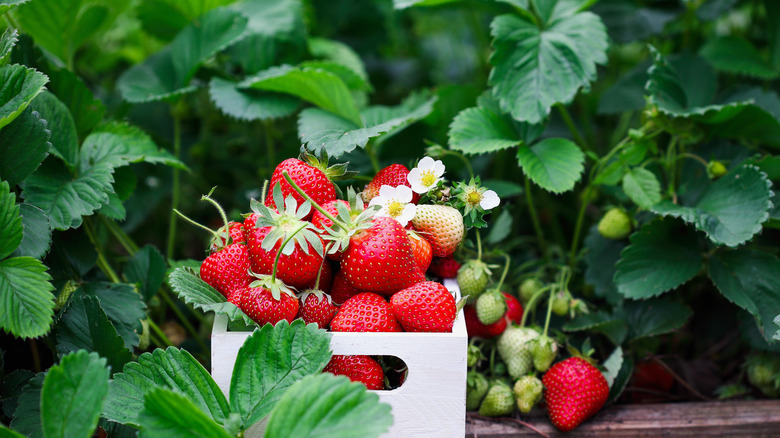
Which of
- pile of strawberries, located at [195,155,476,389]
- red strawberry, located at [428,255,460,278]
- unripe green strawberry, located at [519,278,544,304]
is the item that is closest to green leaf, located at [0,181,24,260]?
pile of strawberries, located at [195,155,476,389]

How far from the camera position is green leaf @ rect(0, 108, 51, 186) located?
0.79 m

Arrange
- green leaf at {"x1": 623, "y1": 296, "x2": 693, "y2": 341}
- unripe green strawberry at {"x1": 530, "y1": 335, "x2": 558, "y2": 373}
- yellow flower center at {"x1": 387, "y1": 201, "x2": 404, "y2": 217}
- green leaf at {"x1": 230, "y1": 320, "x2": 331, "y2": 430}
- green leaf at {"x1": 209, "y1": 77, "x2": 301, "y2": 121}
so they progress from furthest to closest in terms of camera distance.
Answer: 1. green leaf at {"x1": 209, "y1": 77, "x2": 301, "y2": 121}
2. green leaf at {"x1": 623, "y1": 296, "x2": 693, "y2": 341}
3. unripe green strawberry at {"x1": 530, "y1": 335, "x2": 558, "y2": 373}
4. yellow flower center at {"x1": 387, "y1": 201, "x2": 404, "y2": 217}
5. green leaf at {"x1": 230, "y1": 320, "x2": 331, "y2": 430}

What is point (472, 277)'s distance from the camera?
0.88 meters

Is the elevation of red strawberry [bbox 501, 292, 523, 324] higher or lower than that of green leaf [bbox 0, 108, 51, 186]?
lower

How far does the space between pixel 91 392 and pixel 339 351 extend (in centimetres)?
27

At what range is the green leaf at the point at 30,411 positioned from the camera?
29.5 inches

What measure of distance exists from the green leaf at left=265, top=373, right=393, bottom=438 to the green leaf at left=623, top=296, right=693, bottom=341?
580mm

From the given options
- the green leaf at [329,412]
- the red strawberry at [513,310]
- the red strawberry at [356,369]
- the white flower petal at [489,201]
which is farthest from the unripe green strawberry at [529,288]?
the green leaf at [329,412]

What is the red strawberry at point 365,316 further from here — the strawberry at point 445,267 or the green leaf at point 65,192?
the green leaf at point 65,192

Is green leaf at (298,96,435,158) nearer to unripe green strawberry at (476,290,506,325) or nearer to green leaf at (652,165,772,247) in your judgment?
unripe green strawberry at (476,290,506,325)

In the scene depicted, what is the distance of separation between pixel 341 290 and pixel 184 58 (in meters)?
0.65

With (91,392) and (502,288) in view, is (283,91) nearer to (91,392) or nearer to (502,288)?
(502,288)

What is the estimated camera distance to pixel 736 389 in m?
1.05

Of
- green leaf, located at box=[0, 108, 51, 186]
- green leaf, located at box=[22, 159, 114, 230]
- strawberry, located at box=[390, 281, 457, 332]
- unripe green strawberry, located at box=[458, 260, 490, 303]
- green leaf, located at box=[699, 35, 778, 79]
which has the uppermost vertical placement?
green leaf, located at box=[0, 108, 51, 186]
